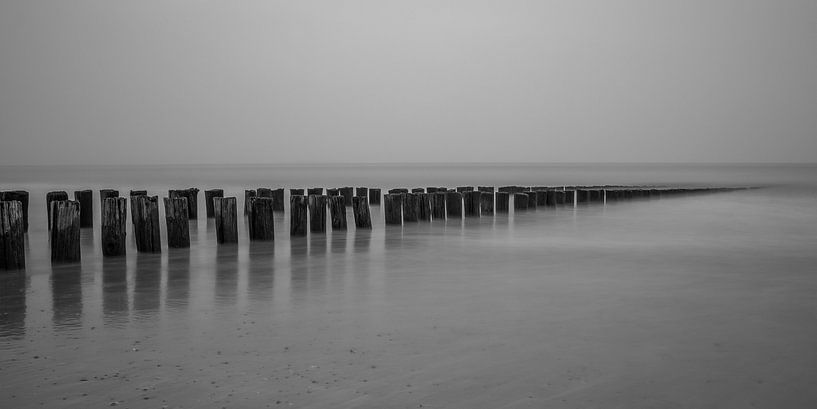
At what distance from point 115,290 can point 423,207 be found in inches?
333

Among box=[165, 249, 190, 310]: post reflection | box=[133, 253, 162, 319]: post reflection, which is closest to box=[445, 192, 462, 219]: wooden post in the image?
box=[165, 249, 190, 310]: post reflection

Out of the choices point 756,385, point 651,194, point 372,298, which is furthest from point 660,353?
point 651,194

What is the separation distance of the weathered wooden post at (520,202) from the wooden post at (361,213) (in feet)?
20.6

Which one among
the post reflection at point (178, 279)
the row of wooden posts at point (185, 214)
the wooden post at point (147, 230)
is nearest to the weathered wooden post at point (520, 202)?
the row of wooden posts at point (185, 214)

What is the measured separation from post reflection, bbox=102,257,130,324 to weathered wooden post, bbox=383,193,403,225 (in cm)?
576

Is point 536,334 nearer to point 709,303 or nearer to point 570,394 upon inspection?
point 570,394

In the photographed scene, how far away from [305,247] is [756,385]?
24.8 feet

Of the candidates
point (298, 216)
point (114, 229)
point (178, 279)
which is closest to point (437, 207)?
point (298, 216)

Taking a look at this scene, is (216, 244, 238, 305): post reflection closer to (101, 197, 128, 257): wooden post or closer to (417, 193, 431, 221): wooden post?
(101, 197, 128, 257): wooden post

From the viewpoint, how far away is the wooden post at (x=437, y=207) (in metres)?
15.6

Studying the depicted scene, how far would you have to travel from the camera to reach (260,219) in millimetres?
11391

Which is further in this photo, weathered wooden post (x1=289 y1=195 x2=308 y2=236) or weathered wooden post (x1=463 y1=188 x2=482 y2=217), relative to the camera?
weathered wooden post (x1=463 y1=188 x2=482 y2=217)

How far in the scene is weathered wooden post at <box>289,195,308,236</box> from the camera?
39.2ft

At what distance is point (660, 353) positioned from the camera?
5.01 meters
